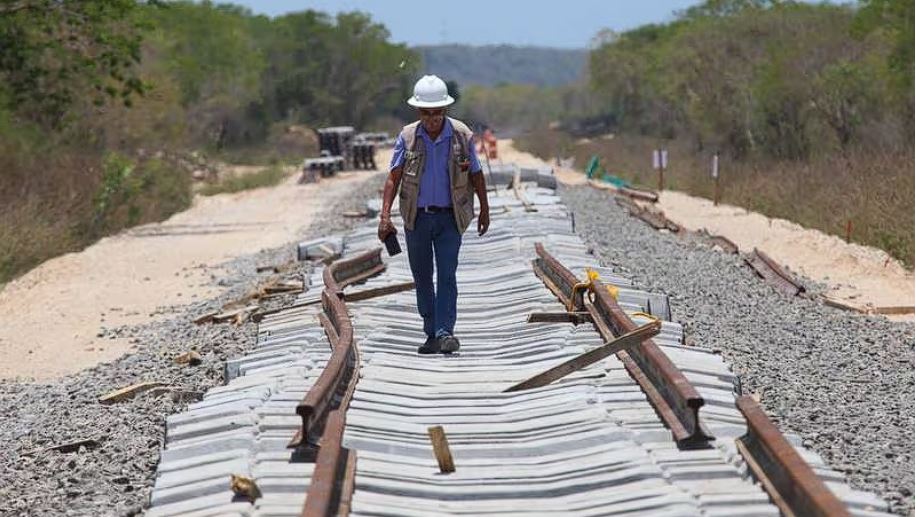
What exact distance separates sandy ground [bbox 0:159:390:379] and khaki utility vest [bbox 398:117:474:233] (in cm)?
566

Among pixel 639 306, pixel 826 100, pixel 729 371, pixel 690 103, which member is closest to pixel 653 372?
pixel 729 371

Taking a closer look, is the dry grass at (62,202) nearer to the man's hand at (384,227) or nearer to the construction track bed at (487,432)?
the man's hand at (384,227)

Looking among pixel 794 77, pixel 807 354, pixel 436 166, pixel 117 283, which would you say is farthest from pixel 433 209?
pixel 794 77

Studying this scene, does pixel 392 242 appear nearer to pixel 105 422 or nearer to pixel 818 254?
pixel 105 422

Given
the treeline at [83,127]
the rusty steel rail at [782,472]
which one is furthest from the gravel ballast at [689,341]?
the treeline at [83,127]

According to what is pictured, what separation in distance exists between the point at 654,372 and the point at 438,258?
2234 mm

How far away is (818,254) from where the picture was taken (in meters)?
23.7

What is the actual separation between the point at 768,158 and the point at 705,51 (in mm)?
11789

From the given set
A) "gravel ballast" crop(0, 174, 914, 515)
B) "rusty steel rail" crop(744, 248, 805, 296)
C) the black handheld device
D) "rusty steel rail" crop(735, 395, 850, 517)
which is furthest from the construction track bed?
"rusty steel rail" crop(744, 248, 805, 296)

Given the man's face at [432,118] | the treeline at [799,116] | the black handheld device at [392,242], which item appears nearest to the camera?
the man's face at [432,118]

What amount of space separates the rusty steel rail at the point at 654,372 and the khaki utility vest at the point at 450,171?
1.28 m

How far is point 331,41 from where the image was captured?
9938cm

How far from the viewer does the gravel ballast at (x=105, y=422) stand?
7.34 meters

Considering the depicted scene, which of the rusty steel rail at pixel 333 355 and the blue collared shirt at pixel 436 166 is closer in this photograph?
the rusty steel rail at pixel 333 355
